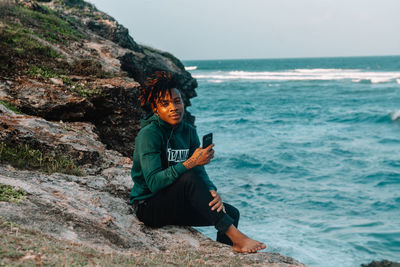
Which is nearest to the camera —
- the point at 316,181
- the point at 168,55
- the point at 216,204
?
the point at 216,204

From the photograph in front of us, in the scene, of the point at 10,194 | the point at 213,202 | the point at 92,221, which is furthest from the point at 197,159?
the point at 10,194

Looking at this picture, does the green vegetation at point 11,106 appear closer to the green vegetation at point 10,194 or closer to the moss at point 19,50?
the moss at point 19,50

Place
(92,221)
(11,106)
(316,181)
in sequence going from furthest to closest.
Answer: (316,181)
(11,106)
(92,221)

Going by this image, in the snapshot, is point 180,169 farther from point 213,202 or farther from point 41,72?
point 41,72

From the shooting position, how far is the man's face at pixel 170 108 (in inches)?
139

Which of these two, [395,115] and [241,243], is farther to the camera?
[395,115]

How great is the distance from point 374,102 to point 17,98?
97.5 feet

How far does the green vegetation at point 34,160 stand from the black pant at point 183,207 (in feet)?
4.01

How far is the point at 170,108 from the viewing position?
3527 millimetres

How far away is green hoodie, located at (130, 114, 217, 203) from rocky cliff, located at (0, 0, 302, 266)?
1.47 feet

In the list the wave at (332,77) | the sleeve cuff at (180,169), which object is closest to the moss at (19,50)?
the sleeve cuff at (180,169)

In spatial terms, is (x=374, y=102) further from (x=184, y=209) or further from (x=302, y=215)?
(x=184, y=209)

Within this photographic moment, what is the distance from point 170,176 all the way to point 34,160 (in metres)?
1.98

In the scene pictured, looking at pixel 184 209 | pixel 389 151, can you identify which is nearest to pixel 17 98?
pixel 184 209
